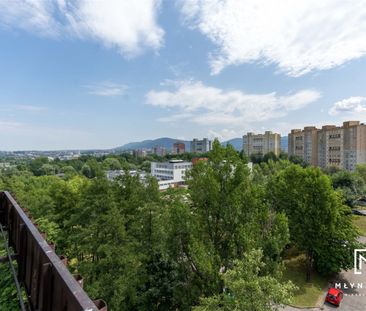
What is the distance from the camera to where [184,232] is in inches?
367

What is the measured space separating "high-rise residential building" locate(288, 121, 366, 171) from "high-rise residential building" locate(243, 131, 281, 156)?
11.6 meters

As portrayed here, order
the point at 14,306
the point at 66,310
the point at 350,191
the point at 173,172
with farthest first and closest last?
the point at 173,172 → the point at 350,191 → the point at 14,306 → the point at 66,310

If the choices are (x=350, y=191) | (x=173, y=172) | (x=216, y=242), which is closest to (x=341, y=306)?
(x=216, y=242)

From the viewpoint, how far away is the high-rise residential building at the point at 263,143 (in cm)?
8838

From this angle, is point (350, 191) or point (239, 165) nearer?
point (239, 165)

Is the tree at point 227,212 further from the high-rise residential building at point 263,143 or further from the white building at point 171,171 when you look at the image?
the high-rise residential building at point 263,143

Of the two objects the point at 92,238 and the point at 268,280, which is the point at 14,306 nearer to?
the point at 268,280

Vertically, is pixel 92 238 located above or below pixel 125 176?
below

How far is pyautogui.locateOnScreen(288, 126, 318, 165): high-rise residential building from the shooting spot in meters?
68.0

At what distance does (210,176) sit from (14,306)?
22.5 feet

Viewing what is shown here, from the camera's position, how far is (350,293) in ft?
44.9

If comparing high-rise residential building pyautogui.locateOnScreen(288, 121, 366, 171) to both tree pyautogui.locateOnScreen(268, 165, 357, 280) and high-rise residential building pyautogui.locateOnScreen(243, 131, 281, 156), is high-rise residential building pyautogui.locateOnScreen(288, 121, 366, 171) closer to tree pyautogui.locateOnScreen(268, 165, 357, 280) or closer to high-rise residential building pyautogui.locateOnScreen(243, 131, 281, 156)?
high-rise residential building pyautogui.locateOnScreen(243, 131, 281, 156)

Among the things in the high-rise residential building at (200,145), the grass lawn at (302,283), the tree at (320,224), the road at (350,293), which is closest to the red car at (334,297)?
the road at (350,293)

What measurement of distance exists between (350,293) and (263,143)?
82.2m
